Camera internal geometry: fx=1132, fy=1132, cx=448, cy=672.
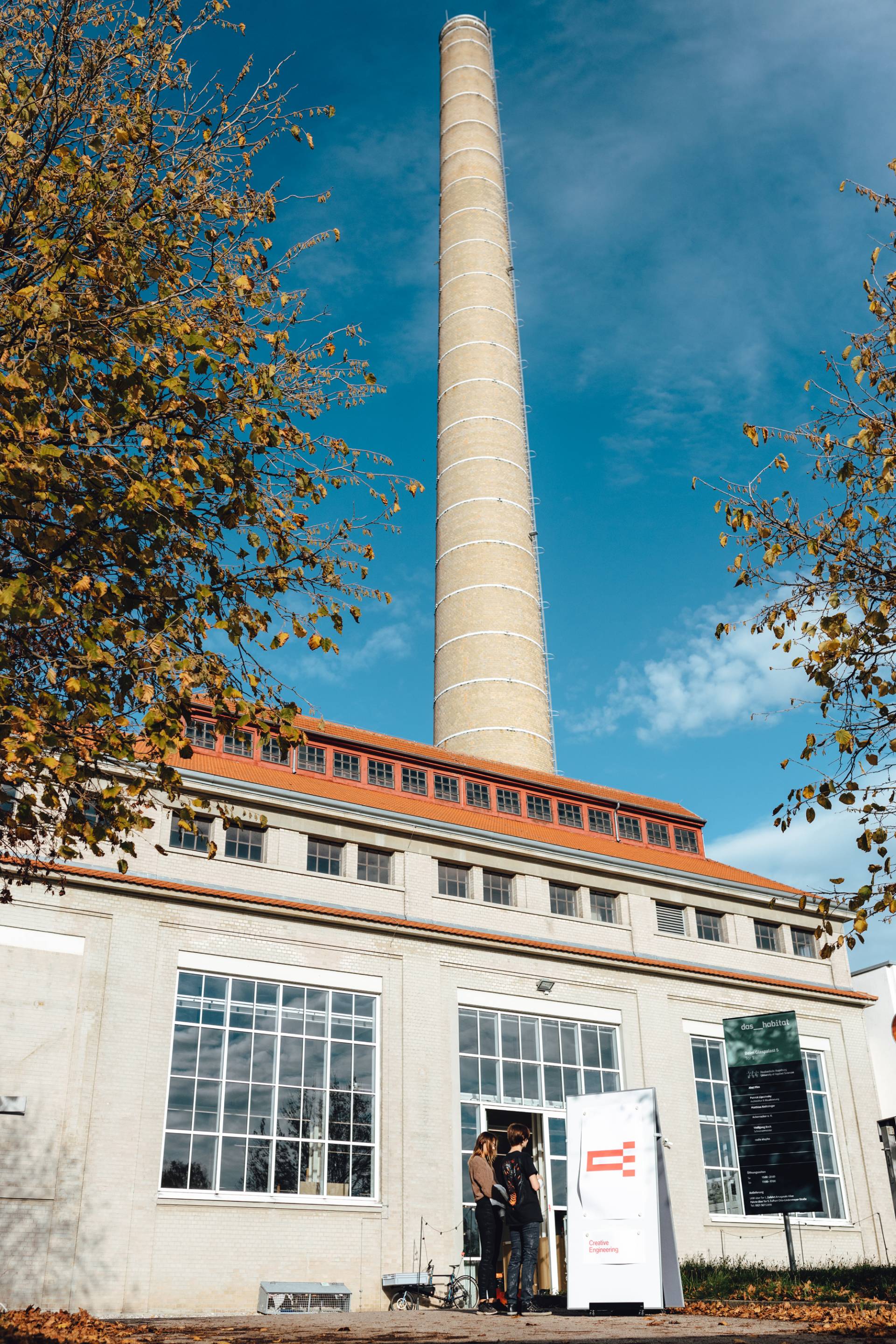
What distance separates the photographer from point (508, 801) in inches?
1116

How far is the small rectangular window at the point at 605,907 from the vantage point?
84.8 feet

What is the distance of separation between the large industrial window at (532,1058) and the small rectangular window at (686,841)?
693cm

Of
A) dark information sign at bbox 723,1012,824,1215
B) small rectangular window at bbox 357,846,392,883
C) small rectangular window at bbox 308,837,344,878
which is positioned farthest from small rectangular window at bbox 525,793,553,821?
dark information sign at bbox 723,1012,824,1215

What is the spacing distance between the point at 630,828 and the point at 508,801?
369 cm

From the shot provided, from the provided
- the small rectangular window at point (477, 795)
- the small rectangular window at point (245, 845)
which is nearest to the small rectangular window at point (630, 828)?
the small rectangular window at point (477, 795)

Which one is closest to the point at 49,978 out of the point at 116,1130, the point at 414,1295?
the point at 116,1130

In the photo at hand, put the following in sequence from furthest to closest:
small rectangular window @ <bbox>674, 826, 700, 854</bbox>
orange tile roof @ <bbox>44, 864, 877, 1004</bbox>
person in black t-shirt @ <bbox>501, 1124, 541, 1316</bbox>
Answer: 1. small rectangular window @ <bbox>674, 826, 700, 854</bbox>
2. orange tile roof @ <bbox>44, 864, 877, 1004</bbox>
3. person in black t-shirt @ <bbox>501, 1124, 541, 1316</bbox>

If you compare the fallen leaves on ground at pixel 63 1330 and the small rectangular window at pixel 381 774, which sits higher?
the small rectangular window at pixel 381 774

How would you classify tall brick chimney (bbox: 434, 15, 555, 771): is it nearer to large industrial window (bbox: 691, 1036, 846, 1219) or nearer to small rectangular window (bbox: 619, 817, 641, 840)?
small rectangular window (bbox: 619, 817, 641, 840)

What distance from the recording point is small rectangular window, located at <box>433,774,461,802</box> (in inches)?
1070

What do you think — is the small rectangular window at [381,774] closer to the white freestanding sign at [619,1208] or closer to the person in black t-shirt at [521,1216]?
the white freestanding sign at [619,1208]

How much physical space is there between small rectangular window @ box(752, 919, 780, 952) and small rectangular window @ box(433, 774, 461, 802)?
8.14 meters

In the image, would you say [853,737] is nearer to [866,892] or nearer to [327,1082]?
[866,892]

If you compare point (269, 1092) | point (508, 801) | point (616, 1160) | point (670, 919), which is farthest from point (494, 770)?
point (616, 1160)
